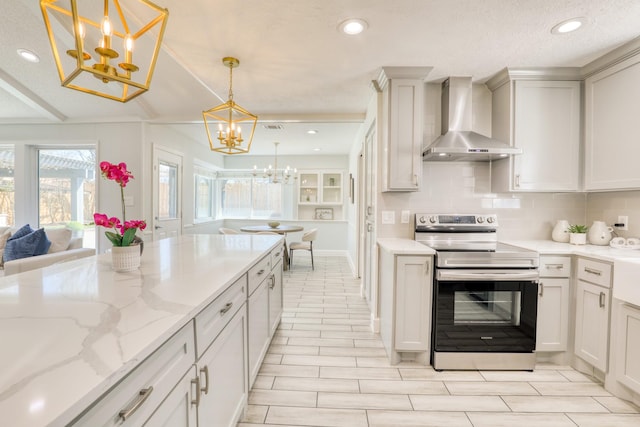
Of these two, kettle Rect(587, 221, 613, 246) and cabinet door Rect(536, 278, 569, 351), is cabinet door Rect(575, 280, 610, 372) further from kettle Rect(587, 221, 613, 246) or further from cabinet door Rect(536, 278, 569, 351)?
kettle Rect(587, 221, 613, 246)

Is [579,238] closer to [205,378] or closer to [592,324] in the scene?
[592,324]

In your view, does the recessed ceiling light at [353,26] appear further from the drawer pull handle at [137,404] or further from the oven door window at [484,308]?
the drawer pull handle at [137,404]

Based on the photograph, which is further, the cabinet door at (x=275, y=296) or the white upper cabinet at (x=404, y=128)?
the white upper cabinet at (x=404, y=128)

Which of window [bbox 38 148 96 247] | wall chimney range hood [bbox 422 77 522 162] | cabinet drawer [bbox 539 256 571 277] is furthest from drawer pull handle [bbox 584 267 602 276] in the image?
window [bbox 38 148 96 247]

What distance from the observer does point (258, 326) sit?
1969mm

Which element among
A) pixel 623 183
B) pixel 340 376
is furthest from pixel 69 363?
pixel 623 183

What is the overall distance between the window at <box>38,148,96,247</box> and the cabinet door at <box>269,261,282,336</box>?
3.36 metres

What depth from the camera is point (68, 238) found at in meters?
3.43

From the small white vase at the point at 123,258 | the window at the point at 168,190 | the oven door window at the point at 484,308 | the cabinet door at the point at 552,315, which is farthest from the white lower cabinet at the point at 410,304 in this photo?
the window at the point at 168,190

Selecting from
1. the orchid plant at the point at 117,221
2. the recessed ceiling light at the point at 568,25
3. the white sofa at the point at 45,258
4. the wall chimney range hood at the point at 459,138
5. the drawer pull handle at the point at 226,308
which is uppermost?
the recessed ceiling light at the point at 568,25

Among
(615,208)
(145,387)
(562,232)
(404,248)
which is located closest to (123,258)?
(145,387)

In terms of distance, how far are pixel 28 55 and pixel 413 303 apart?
435 cm

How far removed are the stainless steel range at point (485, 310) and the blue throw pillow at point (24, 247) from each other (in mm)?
3997

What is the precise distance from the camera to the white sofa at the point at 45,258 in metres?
2.66
